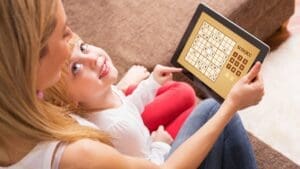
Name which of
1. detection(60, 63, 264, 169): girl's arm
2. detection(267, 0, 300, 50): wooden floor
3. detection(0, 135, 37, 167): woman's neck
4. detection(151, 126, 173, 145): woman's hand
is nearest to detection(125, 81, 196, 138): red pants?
detection(151, 126, 173, 145): woman's hand

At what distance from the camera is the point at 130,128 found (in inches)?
44.7

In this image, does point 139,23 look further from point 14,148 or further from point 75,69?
point 14,148

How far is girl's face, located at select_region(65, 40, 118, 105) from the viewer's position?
3.64 ft

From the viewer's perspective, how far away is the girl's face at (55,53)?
2.66 ft

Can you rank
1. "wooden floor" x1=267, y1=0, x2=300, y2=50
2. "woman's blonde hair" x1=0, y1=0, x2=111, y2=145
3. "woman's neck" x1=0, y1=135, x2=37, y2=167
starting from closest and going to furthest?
"woman's blonde hair" x1=0, y1=0, x2=111, y2=145 < "woman's neck" x1=0, y1=135, x2=37, y2=167 < "wooden floor" x1=267, y1=0, x2=300, y2=50

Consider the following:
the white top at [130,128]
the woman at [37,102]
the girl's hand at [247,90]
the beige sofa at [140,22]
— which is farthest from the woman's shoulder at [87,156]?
the beige sofa at [140,22]

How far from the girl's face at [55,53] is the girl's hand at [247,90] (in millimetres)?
413

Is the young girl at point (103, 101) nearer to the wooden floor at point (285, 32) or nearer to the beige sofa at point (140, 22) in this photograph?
the beige sofa at point (140, 22)

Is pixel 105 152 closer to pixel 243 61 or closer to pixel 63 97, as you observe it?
pixel 63 97

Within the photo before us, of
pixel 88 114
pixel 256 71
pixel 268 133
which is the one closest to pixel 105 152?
pixel 88 114

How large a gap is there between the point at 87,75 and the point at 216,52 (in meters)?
0.33

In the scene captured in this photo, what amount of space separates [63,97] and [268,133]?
0.90 m

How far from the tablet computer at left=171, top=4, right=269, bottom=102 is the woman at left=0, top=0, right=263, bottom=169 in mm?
353

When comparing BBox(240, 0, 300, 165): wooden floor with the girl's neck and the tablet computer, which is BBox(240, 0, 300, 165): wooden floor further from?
the girl's neck
